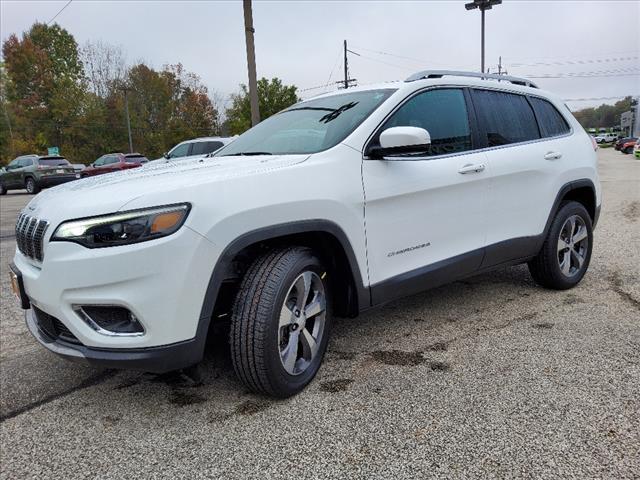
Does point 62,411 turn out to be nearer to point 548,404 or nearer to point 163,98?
point 548,404

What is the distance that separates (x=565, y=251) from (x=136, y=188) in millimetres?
3578

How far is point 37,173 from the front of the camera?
21.5 m

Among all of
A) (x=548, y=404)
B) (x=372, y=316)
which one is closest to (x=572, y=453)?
(x=548, y=404)

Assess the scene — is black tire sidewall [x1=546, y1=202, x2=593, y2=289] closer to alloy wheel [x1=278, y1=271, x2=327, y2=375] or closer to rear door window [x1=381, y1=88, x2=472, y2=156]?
rear door window [x1=381, y1=88, x2=472, y2=156]

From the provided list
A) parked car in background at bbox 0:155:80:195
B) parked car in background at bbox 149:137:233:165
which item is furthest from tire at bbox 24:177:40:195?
parked car in background at bbox 149:137:233:165

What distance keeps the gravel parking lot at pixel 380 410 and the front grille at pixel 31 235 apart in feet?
2.81

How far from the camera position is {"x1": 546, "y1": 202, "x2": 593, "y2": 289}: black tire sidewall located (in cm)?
410

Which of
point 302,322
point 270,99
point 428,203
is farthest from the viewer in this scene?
point 270,99

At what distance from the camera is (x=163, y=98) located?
55.4m

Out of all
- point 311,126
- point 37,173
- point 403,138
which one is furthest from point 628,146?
point 403,138

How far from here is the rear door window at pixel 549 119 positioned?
4.23 meters

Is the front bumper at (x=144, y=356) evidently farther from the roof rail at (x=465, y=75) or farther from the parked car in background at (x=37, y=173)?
the parked car in background at (x=37, y=173)

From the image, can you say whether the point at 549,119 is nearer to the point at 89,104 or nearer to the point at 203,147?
the point at 203,147

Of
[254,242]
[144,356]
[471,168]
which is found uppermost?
[471,168]
